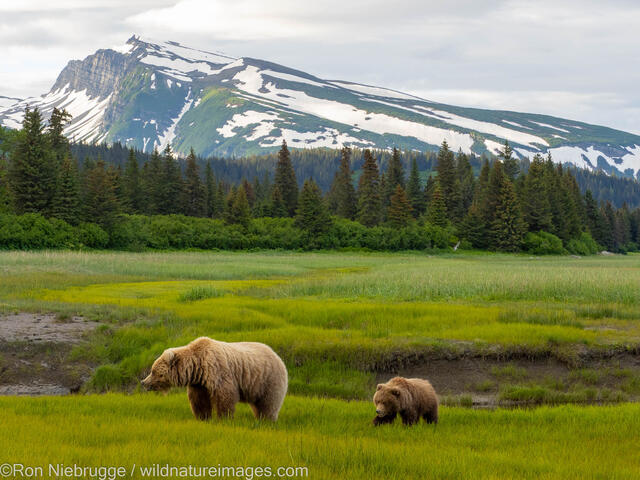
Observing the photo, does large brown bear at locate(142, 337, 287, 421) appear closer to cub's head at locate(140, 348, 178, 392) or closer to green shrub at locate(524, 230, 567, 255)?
cub's head at locate(140, 348, 178, 392)

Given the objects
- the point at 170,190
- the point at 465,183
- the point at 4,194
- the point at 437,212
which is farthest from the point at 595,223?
the point at 4,194

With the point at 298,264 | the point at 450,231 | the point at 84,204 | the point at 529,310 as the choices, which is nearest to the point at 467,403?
the point at 529,310

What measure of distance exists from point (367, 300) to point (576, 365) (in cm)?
1089

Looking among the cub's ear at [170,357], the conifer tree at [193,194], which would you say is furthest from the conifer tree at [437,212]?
the cub's ear at [170,357]

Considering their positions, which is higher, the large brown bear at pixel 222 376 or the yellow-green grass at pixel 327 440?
the large brown bear at pixel 222 376

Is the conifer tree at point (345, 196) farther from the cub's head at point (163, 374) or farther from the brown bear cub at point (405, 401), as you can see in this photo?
the cub's head at point (163, 374)

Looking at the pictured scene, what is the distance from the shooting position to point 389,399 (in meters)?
9.80

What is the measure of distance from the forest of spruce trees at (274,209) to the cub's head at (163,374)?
197 ft

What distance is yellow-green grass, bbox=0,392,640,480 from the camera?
7.28 m

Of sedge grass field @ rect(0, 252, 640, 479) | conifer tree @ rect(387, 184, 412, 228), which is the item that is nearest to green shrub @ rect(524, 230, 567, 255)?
conifer tree @ rect(387, 184, 412, 228)

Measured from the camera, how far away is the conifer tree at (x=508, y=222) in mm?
94188

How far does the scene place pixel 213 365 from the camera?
893cm

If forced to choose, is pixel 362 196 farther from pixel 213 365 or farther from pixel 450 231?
pixel 213 365

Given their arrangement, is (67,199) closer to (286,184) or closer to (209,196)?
(209,196)
